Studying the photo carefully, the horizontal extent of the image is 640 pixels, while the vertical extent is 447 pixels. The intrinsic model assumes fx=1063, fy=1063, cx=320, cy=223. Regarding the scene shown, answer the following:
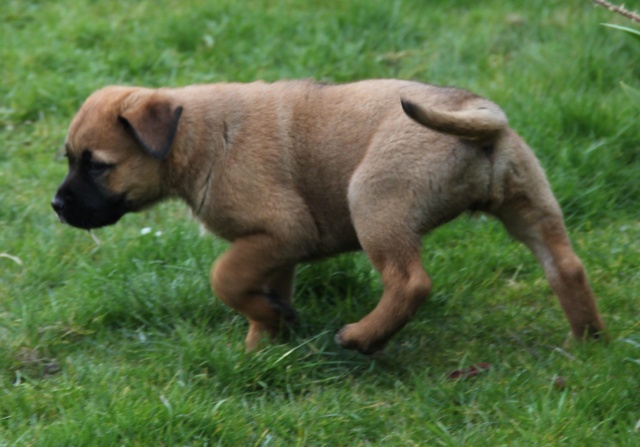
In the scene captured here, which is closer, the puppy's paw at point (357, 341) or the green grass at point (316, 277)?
the green grass at point (316, 277)

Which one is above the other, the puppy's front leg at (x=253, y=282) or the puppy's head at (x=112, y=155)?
the puppy's head at (x=112, y=155)

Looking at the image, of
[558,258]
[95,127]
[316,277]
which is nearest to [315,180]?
[316,277]

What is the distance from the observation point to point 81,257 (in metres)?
5.89

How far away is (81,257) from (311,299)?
1.35 meters

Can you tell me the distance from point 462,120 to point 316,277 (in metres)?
1.44

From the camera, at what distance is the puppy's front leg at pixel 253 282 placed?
495cm

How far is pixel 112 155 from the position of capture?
5020mm

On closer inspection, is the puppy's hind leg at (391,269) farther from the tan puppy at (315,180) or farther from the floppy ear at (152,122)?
the floppy ear at (152,122)

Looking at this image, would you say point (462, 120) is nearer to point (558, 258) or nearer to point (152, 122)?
point (558, 258)

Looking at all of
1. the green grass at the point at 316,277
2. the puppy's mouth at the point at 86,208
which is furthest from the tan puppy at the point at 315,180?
the green grass at the point at 316,277

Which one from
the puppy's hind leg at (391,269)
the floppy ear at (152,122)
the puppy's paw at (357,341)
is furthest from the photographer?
the floppy ear at (152,122)

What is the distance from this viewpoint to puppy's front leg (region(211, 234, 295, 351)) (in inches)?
195

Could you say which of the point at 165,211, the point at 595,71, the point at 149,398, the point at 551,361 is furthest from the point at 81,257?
the point at 595,71

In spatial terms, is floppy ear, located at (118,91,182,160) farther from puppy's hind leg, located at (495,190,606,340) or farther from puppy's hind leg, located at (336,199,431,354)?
puppy's hind leg, located at (495,190,606,340)
